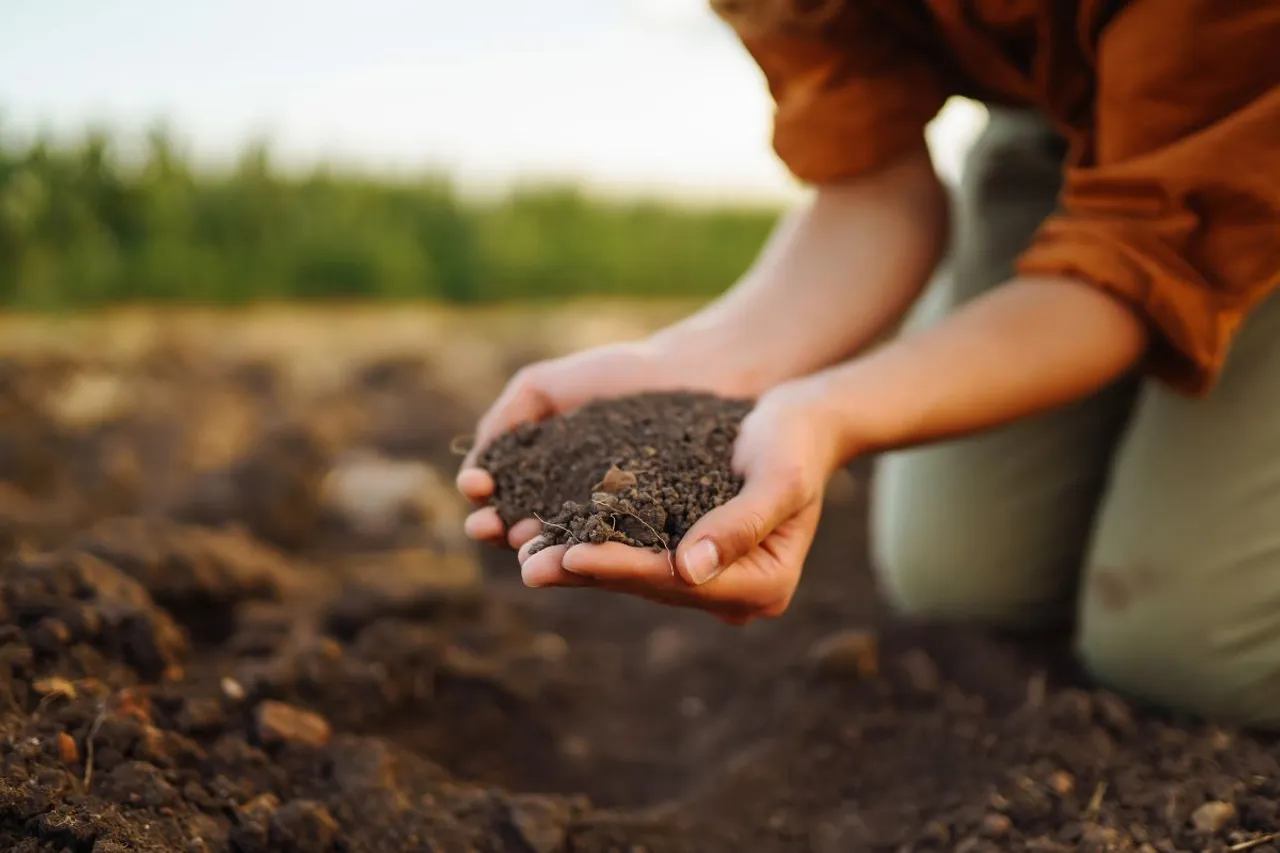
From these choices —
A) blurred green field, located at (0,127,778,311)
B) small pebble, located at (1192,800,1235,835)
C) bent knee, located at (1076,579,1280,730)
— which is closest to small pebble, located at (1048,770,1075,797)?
small pebble, located at (1192,800,1235,835)

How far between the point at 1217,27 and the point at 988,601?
1034mm

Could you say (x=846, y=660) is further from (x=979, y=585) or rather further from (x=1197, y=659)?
(x=1197, y=659)

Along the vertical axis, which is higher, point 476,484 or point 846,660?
point 476,484

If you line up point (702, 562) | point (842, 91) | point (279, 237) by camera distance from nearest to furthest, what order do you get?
1. point (702, 562)
2. point (842, 91)
3. point (279, 237)

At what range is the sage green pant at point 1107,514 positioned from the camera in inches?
60.0

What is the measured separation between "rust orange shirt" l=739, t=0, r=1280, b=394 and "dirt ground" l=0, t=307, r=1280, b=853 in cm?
56

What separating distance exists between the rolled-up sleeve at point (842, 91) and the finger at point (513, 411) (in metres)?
0.51

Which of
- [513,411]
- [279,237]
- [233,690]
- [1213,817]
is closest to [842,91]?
[513,411]

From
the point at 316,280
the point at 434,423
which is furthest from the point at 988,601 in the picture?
the point at 316,280

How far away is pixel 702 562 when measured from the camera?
0.98 metres

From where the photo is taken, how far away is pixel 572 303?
642 cm

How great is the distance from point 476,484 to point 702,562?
32cm

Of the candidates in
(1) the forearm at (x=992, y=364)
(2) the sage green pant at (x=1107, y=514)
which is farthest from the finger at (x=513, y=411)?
(2) the sage green pant at (x=1107, y=514)

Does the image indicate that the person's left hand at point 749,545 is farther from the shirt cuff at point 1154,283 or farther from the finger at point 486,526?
the shirt cuff at point 1154,283
